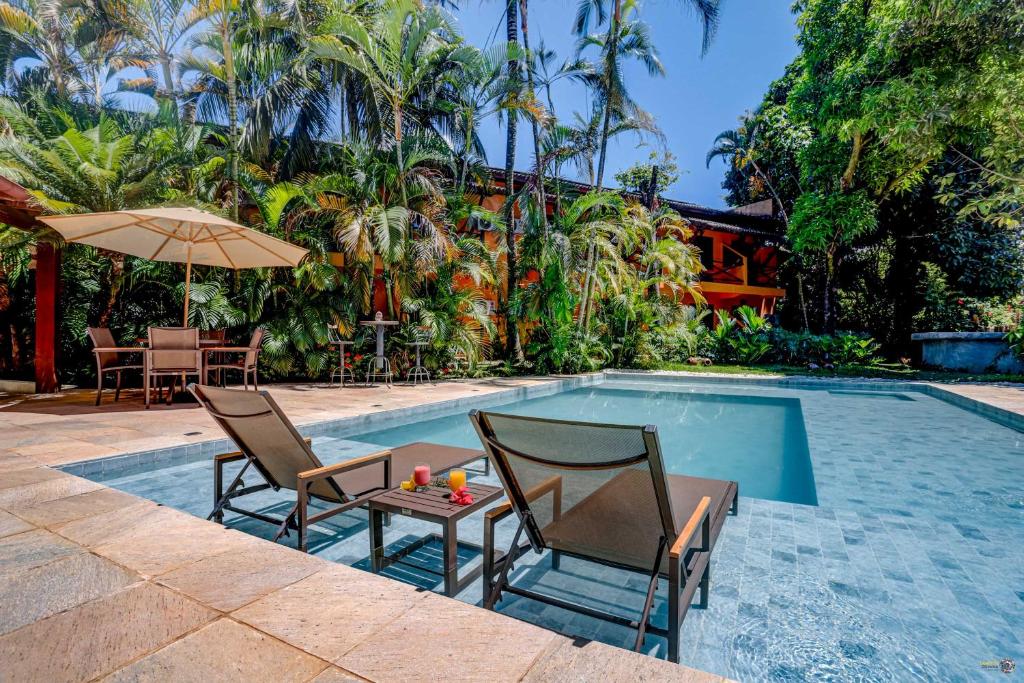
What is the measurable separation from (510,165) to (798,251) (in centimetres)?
998

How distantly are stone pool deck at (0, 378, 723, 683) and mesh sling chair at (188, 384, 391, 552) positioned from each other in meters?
0.30

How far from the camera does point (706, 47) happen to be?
13500 millimetres

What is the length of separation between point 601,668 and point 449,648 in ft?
1.53

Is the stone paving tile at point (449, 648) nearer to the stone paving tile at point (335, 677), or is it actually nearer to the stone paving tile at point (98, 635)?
the stone paving tile at point (335, 677)

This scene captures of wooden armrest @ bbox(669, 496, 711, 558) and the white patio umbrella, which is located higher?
the white patio umbrella

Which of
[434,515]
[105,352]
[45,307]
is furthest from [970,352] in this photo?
[45,307]

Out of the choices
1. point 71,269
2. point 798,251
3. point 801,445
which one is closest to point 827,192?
point 798,251

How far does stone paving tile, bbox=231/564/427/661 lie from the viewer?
1692 mm

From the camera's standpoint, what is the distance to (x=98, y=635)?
5.60 feet

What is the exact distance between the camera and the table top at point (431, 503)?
7.92 ft

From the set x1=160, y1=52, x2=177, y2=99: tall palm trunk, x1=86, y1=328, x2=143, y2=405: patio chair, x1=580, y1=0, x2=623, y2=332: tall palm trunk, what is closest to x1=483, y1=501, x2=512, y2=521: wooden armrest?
x1=86, y1=328, x2=143, y2=405: patio chair

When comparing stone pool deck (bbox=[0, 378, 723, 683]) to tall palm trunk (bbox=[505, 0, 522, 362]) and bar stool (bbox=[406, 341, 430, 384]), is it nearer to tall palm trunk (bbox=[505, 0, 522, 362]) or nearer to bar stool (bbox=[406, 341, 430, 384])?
bar stool (bbox=[406, 341, 430, 384])

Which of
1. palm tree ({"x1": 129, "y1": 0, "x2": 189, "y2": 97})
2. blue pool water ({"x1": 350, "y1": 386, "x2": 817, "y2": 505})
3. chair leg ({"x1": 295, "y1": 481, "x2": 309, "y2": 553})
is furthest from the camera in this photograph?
palm tree ({"x1": 129, "y1": 0, "x2": 189, "y2": 97})

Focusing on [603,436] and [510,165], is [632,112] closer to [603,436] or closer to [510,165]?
[510,165]
